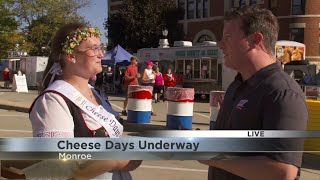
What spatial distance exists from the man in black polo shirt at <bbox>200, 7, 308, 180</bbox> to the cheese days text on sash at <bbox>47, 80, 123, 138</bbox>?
A: 0.60 metres

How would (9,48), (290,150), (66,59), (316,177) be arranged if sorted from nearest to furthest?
1. (290,150)
2. (66,59)
3. (316,177)
4. (9,48)

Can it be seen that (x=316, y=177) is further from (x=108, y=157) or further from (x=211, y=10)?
(x=211, y=10)

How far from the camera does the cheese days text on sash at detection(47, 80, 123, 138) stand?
247cm

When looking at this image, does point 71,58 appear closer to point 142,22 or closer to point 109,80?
point 109,80

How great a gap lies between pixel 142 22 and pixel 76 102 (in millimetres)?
41370

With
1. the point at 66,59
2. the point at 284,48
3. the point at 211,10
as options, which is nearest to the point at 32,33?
the point at 211,10

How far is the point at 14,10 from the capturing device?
131 ft

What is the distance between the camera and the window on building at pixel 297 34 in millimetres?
38312

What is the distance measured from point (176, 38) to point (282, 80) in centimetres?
4436

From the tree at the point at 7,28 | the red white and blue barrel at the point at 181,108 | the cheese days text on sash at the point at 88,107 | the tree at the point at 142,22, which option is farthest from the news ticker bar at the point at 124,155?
the tree at the point at 142,22

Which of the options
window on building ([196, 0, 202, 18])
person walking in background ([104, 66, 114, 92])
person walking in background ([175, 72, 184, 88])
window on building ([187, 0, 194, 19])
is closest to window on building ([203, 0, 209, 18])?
window on building ([196, 0, 202, 18])

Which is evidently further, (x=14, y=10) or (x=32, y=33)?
(x=32, y=33)

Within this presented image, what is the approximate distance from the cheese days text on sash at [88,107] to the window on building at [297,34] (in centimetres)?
3774

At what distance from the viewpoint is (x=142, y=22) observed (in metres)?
43.3
